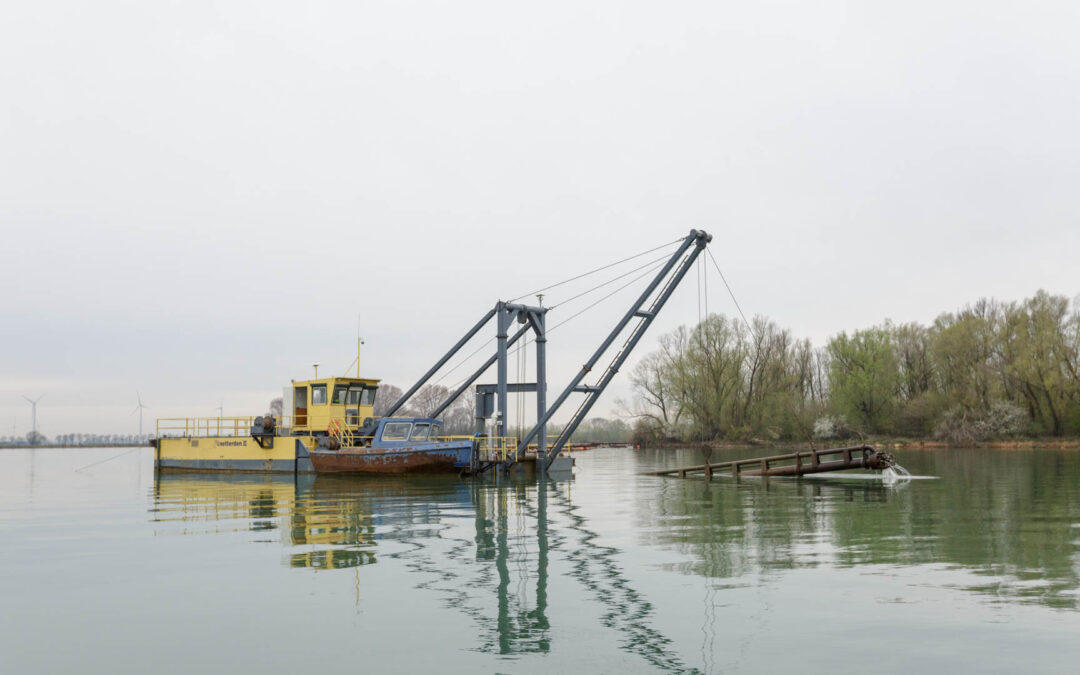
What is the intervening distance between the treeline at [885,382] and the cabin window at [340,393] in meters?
48.5

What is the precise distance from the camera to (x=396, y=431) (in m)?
37.4

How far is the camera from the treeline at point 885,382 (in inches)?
2859

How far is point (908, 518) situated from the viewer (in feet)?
60.6

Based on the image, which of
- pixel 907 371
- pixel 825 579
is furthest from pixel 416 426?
pixel 907 371

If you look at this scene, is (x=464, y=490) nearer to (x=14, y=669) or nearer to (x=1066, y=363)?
(x=14, y=669)

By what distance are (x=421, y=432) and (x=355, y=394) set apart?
4.89 m

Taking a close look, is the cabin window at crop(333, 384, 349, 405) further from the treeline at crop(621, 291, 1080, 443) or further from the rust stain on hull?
the treeline at crop(621, 291, 1080, 443)

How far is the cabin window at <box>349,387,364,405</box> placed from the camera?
4000 centimetres

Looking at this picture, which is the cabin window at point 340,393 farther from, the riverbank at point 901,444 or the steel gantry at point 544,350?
the riverbank at point 901,444

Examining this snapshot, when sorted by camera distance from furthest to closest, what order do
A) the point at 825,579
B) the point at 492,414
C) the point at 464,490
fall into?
the point at 492,414 < the point at 464,490 < the point at 825,579

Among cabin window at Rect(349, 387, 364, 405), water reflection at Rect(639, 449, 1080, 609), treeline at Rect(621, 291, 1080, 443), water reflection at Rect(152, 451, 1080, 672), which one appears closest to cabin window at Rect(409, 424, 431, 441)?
cabin window at Rect(349, 387, 364, 405)

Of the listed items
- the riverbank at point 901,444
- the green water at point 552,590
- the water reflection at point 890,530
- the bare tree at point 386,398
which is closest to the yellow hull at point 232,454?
the green water at point 552,590

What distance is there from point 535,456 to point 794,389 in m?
57.0

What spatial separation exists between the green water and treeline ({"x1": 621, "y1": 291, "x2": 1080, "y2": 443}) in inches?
2333
